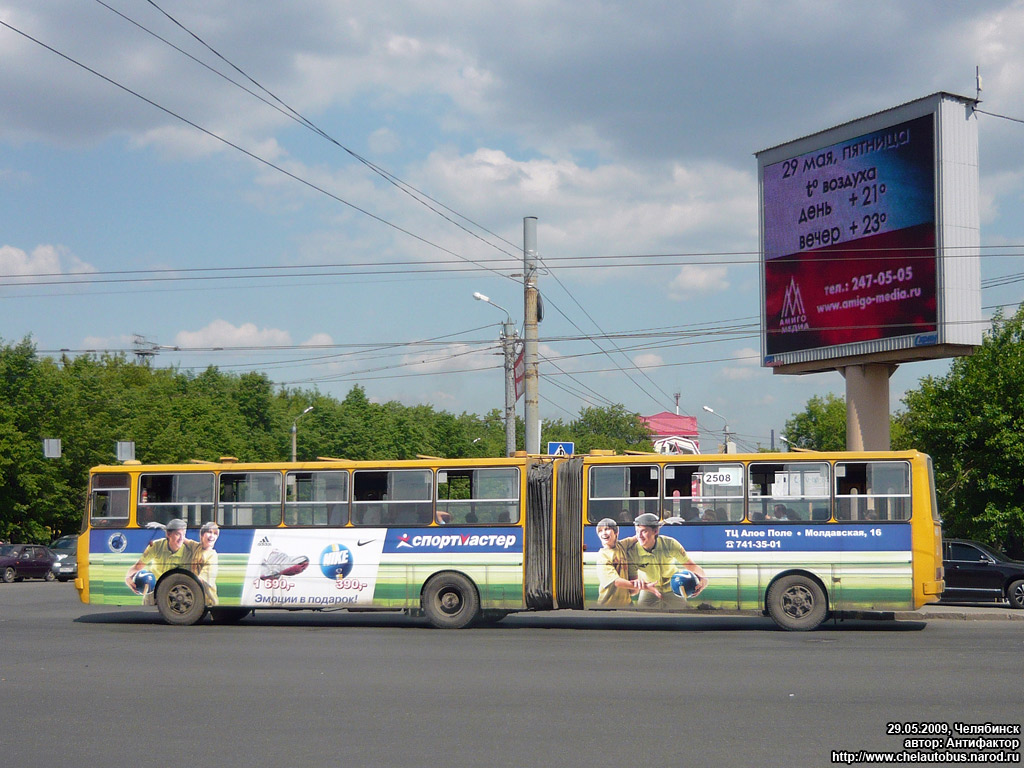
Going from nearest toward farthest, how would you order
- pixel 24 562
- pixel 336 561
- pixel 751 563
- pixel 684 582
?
pixel 751 563, pixel 684 582, pixel 336 561, pixel 24 562

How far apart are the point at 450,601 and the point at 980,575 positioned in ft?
39.6

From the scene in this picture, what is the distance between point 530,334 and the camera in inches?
961

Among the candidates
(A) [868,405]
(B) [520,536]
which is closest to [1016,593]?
(A) [868,405]

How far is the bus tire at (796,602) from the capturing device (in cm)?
1750

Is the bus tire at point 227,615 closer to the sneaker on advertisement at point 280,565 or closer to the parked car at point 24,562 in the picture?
the sneaker on advertisement at point 280,565

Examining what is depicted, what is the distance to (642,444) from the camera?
128m

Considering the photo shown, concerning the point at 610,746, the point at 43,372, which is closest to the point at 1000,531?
the point at 610,746

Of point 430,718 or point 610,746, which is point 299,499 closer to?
point 430,718

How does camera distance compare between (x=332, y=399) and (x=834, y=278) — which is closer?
(x=834, y=278)

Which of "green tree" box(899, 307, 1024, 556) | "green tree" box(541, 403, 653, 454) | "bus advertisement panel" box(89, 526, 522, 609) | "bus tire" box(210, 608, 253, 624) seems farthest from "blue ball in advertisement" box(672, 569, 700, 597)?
"green tree" box(541, 403, 653, 454)

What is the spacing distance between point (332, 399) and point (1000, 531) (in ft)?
255

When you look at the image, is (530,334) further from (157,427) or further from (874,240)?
(157,427)

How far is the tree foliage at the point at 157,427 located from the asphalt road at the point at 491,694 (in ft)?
122

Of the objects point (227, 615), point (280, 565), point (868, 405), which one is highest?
point (868, 405)
